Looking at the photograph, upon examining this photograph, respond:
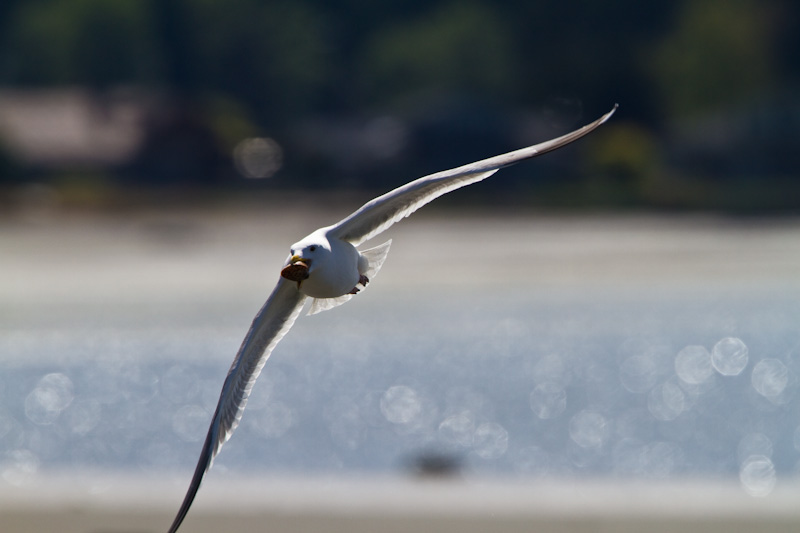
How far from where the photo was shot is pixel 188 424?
42.3 ft

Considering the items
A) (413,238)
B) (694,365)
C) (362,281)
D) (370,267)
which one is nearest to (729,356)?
(694,365)

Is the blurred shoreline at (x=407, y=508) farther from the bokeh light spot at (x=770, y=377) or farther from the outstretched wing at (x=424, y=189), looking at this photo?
the bokeh light spot at (x=770, y=377)

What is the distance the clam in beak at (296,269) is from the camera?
4.60 m

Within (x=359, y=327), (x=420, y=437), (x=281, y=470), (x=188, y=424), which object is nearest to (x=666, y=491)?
(x=281, y=470)

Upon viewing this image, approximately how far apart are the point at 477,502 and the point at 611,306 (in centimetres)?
1442

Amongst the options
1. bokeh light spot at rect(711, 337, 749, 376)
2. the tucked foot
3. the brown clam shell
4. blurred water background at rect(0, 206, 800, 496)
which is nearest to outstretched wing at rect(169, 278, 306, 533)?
the tucked foot

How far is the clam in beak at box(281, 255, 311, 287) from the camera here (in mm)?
4602

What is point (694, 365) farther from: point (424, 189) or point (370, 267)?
point (424, 189)

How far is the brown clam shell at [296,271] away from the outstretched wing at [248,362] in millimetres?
492

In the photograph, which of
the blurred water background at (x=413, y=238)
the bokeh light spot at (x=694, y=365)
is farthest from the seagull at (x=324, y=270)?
the bokeh light spot at (x=694, y=365)

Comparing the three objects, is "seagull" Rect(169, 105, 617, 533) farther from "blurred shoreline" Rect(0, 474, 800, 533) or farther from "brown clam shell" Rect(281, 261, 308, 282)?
"blurred shoreline" Rect(0, 474, 800, 533)

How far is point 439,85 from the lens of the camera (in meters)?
64.6

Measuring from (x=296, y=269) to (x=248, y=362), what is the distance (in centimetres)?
77

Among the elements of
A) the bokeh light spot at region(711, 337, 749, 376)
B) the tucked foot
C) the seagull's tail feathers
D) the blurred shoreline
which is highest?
the bokeh light spot at region(711, 337, 749, 376)
